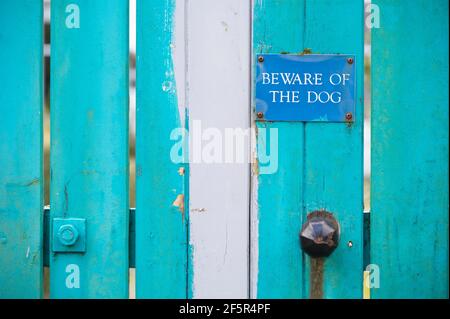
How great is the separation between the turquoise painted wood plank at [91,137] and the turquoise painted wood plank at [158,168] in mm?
45

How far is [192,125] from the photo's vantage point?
4.24ft

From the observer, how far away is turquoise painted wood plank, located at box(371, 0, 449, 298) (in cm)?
128

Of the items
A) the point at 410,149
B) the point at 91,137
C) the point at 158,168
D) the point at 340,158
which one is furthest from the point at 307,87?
the point at 91,137

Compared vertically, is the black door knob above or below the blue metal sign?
below

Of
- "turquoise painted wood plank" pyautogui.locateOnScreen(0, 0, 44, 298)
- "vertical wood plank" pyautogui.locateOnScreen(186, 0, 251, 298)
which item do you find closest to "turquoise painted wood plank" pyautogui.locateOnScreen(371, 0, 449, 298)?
"vertical wood plank" pyautogui.locateOnScreen(186, 0, 251, 298)

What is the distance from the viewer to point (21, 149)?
131cm

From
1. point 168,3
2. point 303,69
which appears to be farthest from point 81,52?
point 303,69

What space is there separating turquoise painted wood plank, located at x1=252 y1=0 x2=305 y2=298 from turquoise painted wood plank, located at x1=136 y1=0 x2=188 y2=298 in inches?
9.1

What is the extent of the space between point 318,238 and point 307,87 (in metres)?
0.43

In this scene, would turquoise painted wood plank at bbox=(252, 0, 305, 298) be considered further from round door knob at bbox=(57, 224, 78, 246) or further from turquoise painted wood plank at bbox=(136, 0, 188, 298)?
round door knob at bbox=(57, 224, 78, 246)

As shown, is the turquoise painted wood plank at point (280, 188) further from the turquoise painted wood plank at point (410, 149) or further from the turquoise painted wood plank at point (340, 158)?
the turquoise painted wood plank at point (410, 149)

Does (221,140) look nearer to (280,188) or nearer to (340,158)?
(280,188)
